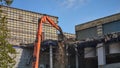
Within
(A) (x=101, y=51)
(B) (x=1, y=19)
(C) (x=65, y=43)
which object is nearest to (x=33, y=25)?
(C) (x=65, y=43)

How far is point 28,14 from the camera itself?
56.8m

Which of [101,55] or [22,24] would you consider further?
[22,24]

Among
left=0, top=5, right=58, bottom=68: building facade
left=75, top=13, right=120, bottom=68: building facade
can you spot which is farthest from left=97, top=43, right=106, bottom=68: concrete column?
left=0, top=5, right=58, bottom=68: building facade

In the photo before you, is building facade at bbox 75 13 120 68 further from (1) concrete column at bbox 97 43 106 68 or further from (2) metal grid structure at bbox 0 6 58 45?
(2) metal grid structure at bbox 0 6 58 45

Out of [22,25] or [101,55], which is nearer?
[101,55]

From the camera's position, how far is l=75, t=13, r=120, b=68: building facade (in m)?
35.6

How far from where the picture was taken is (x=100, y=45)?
3650 cm

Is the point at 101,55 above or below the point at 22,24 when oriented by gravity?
below

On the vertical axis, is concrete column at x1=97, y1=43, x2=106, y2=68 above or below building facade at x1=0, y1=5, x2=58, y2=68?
below

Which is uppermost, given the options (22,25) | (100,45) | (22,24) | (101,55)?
(22,24)

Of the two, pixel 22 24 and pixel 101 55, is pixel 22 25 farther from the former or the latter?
pixel 101 55

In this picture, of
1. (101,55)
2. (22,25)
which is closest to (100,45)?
(101,55)

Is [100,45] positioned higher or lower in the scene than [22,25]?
lower

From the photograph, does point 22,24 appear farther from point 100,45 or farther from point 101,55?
point 101,55
